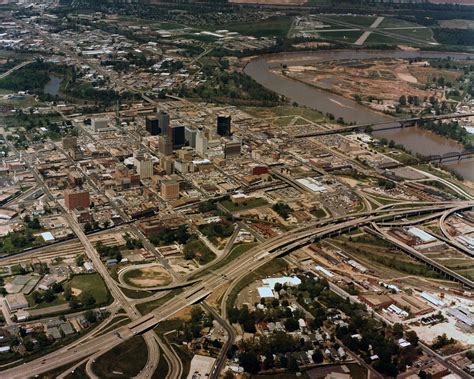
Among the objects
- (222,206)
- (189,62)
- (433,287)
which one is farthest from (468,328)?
(189,62)

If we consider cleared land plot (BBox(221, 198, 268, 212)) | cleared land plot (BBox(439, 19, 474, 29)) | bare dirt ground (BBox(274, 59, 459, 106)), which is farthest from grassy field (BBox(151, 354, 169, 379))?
cleared land plot (BBox(439, 19, 474, 29))

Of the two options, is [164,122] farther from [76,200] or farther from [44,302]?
[44,302]

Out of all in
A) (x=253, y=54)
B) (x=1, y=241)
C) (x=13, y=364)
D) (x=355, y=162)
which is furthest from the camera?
(x=253, y=54)

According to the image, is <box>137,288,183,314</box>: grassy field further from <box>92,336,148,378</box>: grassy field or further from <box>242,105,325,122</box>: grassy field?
<box>242,105,325,122</box>: grassy field

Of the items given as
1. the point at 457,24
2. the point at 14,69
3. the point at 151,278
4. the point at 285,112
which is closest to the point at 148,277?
the point at 151,278

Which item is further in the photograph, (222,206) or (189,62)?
(189,62)

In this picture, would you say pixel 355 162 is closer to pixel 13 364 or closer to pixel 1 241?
pixel 1 241
